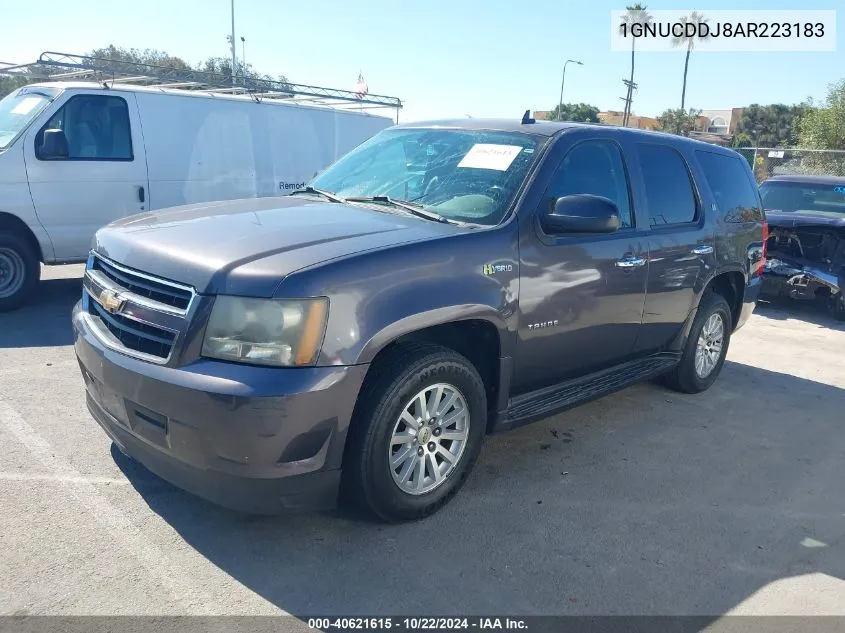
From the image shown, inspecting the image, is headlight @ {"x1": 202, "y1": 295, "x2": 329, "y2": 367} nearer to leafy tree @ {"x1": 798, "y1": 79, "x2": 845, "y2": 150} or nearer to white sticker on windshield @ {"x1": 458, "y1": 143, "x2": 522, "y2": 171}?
white sticker on windshield @ {"x1": 458, "y1": 143, "x2": 522, "y2": 171}

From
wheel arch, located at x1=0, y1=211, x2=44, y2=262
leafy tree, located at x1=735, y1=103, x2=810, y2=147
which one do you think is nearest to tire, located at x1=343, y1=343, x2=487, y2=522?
wheel arch, located at x1=0, y1=211, x2=44, y2=262

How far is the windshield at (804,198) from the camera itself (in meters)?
9.65

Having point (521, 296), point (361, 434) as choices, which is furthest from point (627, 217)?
point (361, 434)

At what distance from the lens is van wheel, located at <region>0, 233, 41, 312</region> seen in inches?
276

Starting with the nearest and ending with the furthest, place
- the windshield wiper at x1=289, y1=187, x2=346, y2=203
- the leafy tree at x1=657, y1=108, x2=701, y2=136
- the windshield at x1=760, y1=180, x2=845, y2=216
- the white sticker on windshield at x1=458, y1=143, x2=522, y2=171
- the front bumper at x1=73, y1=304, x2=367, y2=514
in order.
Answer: the front bumper at x1=73, y1=304, x2=367, y2=514 < the white sticker on windshield at x1=458, y1=143, x2=522, y2=171 < the windshield wiper at x1=289, y1=187, x2=346, y2=203 < the windshield at x1=760, y1=180, x2=845, y2=216 < the leafy tree at x1=657, y1=108, x2=701, y2=136

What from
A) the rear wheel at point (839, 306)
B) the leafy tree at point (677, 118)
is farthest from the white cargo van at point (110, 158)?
the leafy tree at point (677, 118)

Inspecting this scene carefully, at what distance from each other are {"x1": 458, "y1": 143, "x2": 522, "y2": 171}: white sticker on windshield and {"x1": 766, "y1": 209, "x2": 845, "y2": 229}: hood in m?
6.48

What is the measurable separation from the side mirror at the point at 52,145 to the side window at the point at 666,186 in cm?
552

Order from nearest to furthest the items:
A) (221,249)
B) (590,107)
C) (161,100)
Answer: (221,249) < (161,100) < (590,107)

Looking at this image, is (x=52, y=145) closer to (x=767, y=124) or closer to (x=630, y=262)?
(x=630, y=262)

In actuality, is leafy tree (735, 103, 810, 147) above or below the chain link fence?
above

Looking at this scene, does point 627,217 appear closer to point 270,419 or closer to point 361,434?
point 361,434

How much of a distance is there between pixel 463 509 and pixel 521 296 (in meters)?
1.14

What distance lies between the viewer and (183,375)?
2842mm
